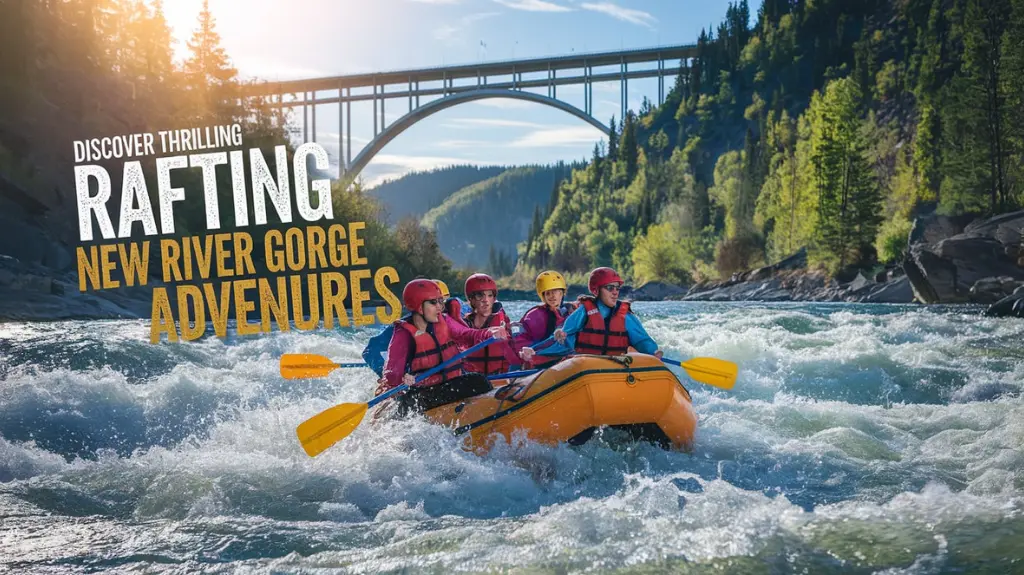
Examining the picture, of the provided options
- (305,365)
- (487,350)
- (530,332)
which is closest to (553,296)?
(530,332)

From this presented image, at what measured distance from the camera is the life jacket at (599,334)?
5.84 m

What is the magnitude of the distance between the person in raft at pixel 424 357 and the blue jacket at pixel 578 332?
0.75 meters

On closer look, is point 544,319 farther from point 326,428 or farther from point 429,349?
point 326,428

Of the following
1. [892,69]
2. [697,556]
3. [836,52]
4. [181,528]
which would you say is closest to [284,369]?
[181,528]

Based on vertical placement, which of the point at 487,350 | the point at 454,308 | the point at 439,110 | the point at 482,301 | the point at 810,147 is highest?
the point at 439,110

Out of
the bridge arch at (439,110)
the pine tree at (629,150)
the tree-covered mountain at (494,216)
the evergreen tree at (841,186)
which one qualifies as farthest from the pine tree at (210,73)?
the tree-covered mountain at (494,216)

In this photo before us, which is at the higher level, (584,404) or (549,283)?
(549,283)

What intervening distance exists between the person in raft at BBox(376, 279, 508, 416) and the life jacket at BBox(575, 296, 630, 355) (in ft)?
2.90

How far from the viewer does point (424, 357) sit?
5.44 metres

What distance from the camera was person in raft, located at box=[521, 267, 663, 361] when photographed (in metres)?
5.80

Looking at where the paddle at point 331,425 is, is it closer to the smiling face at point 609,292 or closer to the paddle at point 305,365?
the paddle at point 305,365

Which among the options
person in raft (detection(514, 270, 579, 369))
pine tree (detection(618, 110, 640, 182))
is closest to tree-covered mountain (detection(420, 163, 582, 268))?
pine tree (detection(618, 110, 640, 182))

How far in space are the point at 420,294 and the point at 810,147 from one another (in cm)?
3951

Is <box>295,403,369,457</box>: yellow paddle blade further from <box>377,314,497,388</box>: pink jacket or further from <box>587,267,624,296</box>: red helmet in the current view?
<box>587,267,624,296</box>: red helmet
